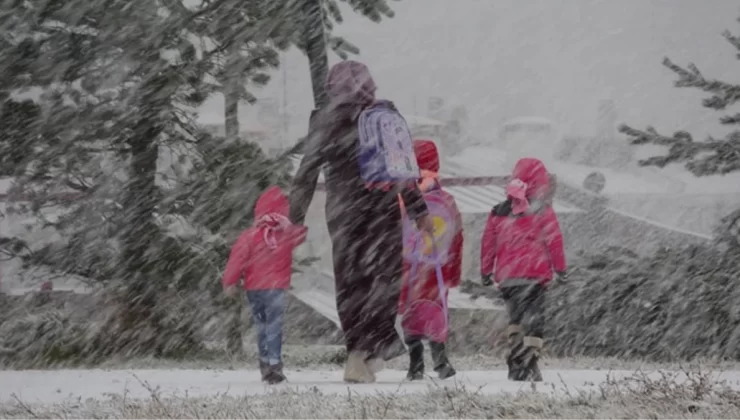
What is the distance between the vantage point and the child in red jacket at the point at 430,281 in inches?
314

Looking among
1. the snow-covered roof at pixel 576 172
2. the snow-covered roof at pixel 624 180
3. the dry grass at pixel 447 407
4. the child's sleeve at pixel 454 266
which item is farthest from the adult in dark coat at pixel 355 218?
the snow-covered roof at pixel 624 180

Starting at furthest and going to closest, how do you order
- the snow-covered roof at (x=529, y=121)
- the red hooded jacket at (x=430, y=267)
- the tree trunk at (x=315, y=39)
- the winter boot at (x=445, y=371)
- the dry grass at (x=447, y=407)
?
the snow-covered roof at (x=529, y=121) < the tree trunk at (x=315, y=39) < the red hooded jacket at (x=430, y=267) < the winter boot at (x=445, y=371) < the dry grass at (x=447, y=407)

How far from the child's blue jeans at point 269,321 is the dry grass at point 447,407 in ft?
6.78

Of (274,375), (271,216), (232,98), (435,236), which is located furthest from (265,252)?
(232,98)

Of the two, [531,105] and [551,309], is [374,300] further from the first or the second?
[531,105]

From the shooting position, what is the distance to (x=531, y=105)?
53.2 meters

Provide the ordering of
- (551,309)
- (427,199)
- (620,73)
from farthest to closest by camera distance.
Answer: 1. (620,73)
2. (551,309)
3. (427,199)

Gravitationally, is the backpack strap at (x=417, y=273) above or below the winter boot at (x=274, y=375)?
above

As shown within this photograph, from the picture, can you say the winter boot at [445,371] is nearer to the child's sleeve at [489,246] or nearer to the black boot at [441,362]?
the black boot at [441,362]

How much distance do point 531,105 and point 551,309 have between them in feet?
137

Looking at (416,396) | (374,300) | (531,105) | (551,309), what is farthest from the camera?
(531,105)

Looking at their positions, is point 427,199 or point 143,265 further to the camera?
point 143,265

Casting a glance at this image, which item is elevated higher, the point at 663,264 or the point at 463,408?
the point at 463,408

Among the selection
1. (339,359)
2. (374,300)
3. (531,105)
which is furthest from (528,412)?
(531,105)
